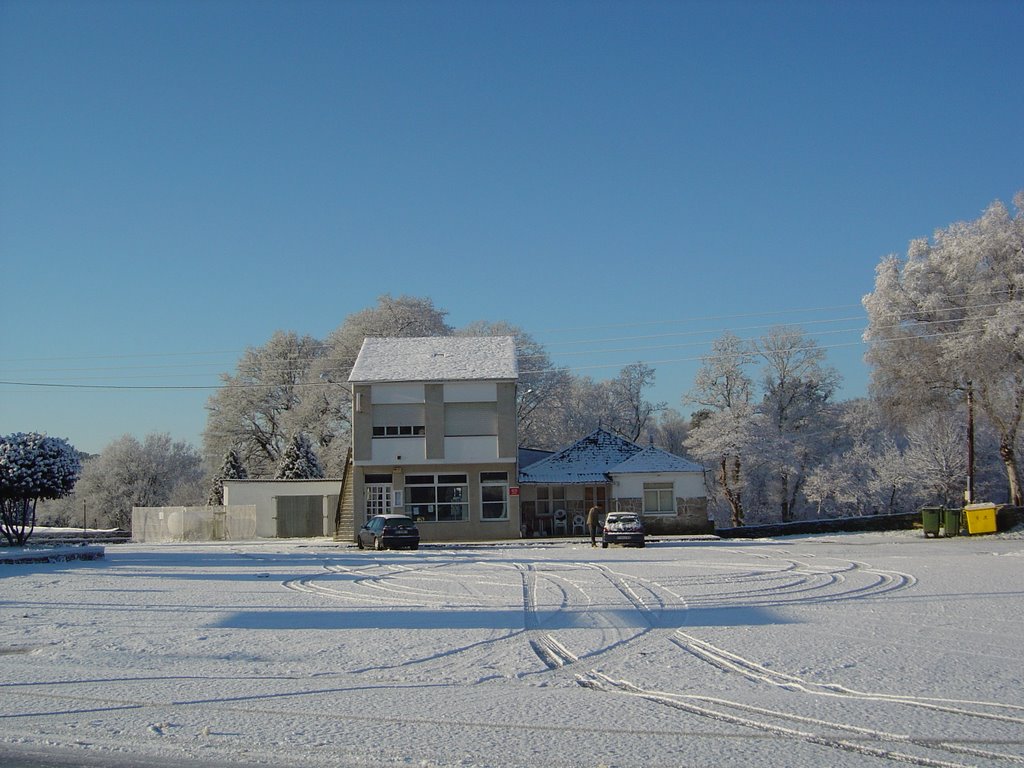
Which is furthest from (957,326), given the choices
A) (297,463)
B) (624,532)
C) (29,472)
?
(29,472)

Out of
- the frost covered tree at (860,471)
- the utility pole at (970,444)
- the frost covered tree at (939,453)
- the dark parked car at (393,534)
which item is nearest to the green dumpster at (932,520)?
the utility pole at (970,444)

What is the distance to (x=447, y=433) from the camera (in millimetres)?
46906

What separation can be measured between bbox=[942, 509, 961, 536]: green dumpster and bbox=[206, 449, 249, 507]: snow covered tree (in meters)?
43.6

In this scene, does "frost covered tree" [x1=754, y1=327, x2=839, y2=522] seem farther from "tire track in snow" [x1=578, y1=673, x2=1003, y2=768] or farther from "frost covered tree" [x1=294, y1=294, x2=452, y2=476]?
"tire track in snow" [x1=578, y1=673, x2=1003, y2=768]

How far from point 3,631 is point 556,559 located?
17.8 m

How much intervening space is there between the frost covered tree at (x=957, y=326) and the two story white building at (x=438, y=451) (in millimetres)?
19973

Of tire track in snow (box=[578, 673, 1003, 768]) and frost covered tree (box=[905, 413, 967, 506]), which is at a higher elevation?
frost covered tree (box=[905, 413, 967, 506])

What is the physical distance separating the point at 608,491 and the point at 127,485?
4597 cm

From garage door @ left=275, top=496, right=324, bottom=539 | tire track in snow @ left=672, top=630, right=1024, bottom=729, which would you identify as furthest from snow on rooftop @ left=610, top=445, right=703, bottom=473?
tire track in snow @ left=672, top=630, right=1024, bottom=729

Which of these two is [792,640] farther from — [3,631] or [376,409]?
[376,409]

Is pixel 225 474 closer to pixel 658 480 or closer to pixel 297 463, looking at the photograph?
pixel 297 463

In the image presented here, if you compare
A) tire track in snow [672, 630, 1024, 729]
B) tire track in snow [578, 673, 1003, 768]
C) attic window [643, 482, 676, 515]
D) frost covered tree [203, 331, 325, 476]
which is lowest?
tire track in snow [672, 630, 1024, 729]

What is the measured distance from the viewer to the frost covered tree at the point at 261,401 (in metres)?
65.6

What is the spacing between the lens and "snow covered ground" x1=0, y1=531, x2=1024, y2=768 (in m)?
7.57
